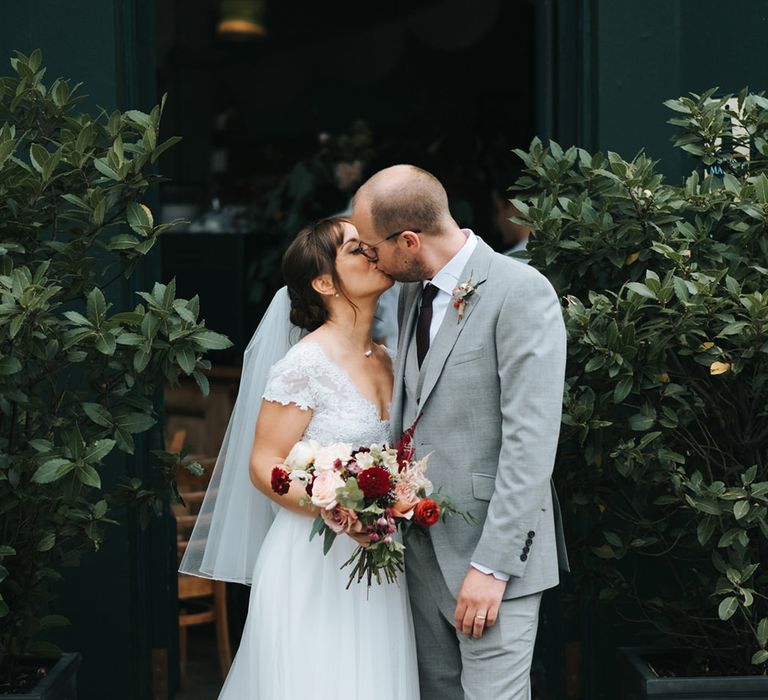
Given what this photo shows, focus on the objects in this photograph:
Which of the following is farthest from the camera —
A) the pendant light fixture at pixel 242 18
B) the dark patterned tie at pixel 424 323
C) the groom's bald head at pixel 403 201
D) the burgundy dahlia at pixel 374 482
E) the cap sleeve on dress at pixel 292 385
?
the pendant light fixture at pixel 242 18

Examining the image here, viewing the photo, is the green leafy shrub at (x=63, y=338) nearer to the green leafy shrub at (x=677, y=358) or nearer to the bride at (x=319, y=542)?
the bride at (x=319, y=542)

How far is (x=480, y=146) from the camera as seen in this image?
8.35 meters

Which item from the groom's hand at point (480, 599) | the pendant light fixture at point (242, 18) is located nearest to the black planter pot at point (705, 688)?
the groom's hand at point (480, 599)

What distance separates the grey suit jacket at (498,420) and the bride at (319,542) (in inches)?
10.9

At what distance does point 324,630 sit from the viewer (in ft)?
11.7

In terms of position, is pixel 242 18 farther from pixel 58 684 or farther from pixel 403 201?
pixel 58 684

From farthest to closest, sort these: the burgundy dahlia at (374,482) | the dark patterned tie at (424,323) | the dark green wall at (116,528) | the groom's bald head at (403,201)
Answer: the dark green wall at (116,528), the dark patterned tie at (424,323), the groom's bald head at (403,201), the burgundy dahlia at (374,482)

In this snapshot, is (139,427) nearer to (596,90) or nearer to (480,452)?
(480,452)

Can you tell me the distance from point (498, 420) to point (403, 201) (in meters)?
0.65

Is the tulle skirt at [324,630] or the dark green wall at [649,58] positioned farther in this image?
the dark green wall at [649,58]

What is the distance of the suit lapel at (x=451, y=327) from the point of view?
3.36 m

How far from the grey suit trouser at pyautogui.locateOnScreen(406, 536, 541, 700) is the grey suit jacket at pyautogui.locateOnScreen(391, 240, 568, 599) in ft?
0.26

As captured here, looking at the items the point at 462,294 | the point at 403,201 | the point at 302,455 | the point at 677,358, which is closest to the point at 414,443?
the point at 302,455

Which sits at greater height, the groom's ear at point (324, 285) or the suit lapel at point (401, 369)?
the groom's ear at point (324, 285)
